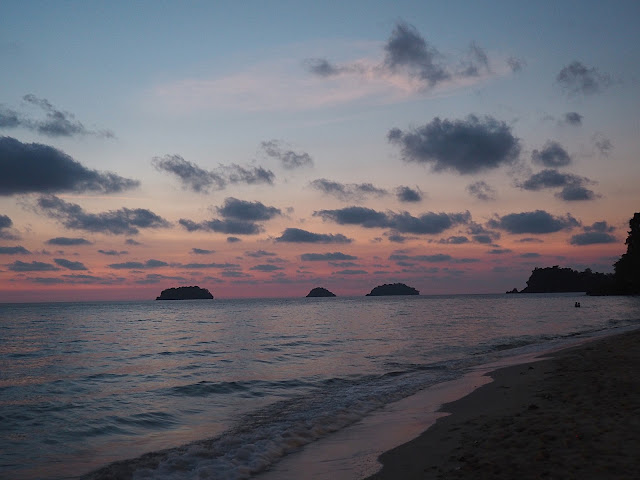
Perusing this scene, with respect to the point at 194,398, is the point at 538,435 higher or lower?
higher

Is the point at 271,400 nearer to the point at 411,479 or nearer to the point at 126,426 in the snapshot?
the point at 126,426

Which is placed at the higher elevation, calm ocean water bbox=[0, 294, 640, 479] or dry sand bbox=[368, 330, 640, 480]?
dry sand bbox=[368, 330, 640, 480]

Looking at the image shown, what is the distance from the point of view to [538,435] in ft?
31.3

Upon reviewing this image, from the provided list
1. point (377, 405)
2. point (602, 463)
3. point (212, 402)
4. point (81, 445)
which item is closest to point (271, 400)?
point (212, 402)

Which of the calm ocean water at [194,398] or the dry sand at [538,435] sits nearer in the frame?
the dry sand at [538,435]

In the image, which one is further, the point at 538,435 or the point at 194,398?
the point at 194,398

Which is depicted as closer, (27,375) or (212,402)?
(212,402)

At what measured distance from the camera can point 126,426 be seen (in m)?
14.9

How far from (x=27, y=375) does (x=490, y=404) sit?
960 inches

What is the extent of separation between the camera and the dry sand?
25.3 ft

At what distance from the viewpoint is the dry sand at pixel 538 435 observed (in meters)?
7.71

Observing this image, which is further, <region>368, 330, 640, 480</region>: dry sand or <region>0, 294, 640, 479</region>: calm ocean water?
<region>0, 294, 640, 479</region>: calm ocean water

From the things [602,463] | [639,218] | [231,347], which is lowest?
[231,347]

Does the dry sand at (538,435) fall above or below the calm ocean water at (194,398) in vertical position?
above
